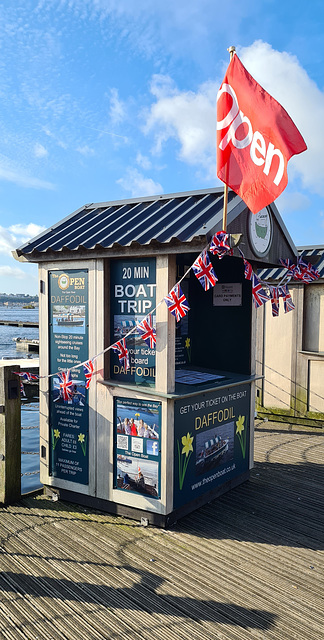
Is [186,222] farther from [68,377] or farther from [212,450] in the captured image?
[212,450]

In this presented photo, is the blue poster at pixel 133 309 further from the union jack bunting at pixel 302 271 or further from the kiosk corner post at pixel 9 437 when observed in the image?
the union jack bunting at pixel 302 271

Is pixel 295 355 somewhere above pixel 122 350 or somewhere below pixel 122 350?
below

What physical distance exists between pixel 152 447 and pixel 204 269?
2.02 meters

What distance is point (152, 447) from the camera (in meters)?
5.50

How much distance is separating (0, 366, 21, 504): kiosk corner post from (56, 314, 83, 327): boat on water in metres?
0.82

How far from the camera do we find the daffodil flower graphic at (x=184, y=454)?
18.4 ft

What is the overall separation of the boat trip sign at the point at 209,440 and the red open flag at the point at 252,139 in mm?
2402

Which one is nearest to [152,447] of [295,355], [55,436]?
[55,436]

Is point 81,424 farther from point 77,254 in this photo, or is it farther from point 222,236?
point 222,236

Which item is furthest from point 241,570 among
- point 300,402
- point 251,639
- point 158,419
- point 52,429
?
point 300,402

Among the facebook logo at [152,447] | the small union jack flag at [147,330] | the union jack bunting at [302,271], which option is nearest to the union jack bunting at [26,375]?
the small union jack flag at [147,330]

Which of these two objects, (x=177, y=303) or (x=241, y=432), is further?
(x=241, y=432)

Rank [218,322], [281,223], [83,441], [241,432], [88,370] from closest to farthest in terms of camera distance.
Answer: [88,370] < [83,441] < [281,223] < [241,432] < [218,322]

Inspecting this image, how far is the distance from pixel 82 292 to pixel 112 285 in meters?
0.43
